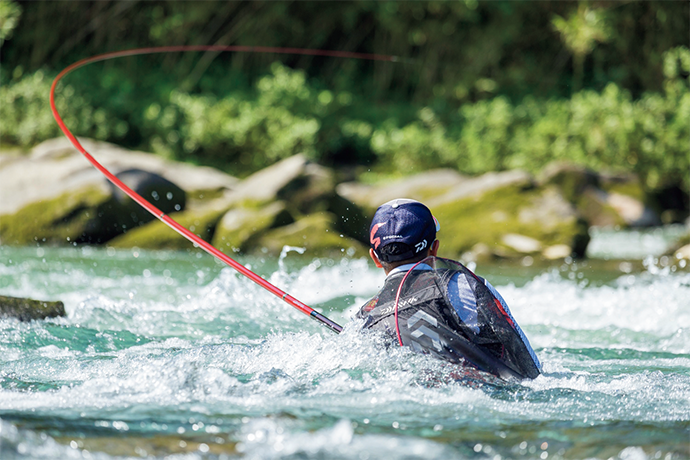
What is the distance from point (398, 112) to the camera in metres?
18.4

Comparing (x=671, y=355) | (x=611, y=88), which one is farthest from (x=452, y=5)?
(x=671, y=355)

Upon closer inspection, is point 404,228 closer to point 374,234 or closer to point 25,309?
point 374,234

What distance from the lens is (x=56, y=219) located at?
381 inches

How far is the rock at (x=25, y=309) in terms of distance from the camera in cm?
453

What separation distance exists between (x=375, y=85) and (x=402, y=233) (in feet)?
58.1

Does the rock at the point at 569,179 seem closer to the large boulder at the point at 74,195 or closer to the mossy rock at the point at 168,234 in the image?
the large boulder at the point at 74,195

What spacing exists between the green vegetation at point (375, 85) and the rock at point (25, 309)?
9805 mm

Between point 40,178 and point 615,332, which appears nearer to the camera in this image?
point 615,332

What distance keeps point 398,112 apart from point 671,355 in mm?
14512

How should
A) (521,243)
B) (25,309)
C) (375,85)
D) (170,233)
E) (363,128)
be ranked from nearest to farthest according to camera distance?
(25,309)
(521,243)
(170,233)
(363,128)
(375,85)

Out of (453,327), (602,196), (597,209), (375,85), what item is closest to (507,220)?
(597,209)

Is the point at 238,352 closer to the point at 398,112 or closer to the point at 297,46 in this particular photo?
the point at 398,112

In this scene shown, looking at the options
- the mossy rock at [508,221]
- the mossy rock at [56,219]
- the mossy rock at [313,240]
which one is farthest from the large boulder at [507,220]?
the mossy rock at [56,219]

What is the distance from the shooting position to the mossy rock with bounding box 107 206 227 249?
31.3ft
